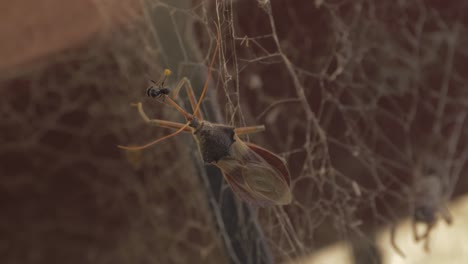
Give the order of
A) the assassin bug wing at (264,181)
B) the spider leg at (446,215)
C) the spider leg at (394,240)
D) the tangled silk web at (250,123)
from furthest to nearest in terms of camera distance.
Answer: the spider leg at (446,215)
the spider leg at (394,240)
the tangled silk web at (250,123)
the assassin bug wing at (264,181)

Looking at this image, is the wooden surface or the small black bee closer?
the small black bee

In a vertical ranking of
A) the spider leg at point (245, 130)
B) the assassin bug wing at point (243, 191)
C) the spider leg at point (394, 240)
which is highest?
the spider leg at point (245, 130)

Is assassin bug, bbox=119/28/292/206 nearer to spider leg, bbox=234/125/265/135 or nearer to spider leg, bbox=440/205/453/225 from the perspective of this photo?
spider leg, bbox=234/125/265/135

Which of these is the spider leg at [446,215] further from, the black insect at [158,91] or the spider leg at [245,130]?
the black insect at [158,91]

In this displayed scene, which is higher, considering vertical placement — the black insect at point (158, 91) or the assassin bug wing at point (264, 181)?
the black insect at point (158, 91)

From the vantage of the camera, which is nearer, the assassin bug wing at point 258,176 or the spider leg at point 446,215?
the assassin bug wing at point 258,176

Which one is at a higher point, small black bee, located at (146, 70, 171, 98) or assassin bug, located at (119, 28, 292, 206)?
small black bee, located at (146, 70, 171, 98)

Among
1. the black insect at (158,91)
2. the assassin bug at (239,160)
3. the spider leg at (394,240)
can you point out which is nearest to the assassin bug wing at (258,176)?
the assassin bug at (239,160)

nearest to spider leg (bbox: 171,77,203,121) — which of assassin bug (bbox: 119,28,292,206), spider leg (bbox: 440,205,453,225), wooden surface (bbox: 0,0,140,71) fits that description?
assassin bug (bbox: 119,28,292,206)

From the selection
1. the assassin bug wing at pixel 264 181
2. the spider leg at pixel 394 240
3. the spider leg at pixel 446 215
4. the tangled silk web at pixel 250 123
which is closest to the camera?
the assassin bug wing at pixel 264 181
